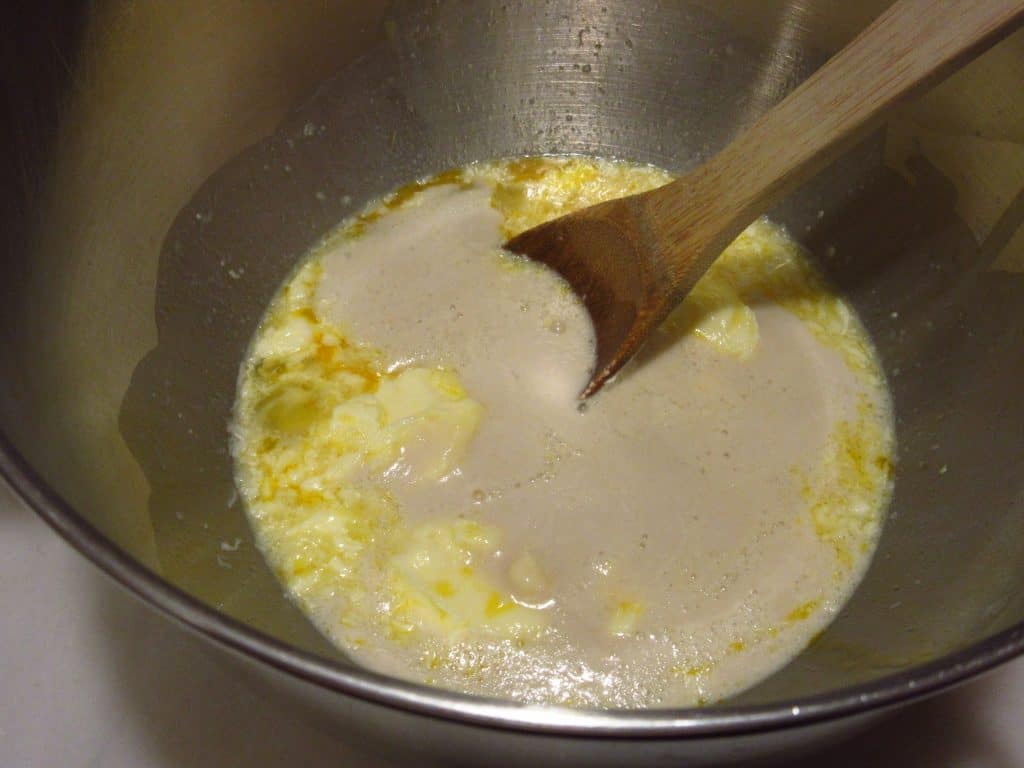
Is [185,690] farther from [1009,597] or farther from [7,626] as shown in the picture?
[1009,597]

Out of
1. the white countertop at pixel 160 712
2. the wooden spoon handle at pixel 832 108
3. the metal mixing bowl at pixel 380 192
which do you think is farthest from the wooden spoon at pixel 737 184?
the white countertop at pixel 160 712

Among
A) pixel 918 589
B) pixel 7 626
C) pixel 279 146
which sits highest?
pixel 279 146

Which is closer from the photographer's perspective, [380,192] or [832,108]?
[832,108]

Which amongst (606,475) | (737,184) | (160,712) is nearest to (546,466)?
(606,475)

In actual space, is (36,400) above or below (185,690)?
above

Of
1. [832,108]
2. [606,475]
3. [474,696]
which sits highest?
[832,108]

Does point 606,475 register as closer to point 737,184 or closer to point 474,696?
point 737,184

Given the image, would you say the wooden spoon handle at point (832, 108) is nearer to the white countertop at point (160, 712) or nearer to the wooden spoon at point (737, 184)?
the wooden spoon at point (737, 184)

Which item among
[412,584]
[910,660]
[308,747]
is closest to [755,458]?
[910,660]
